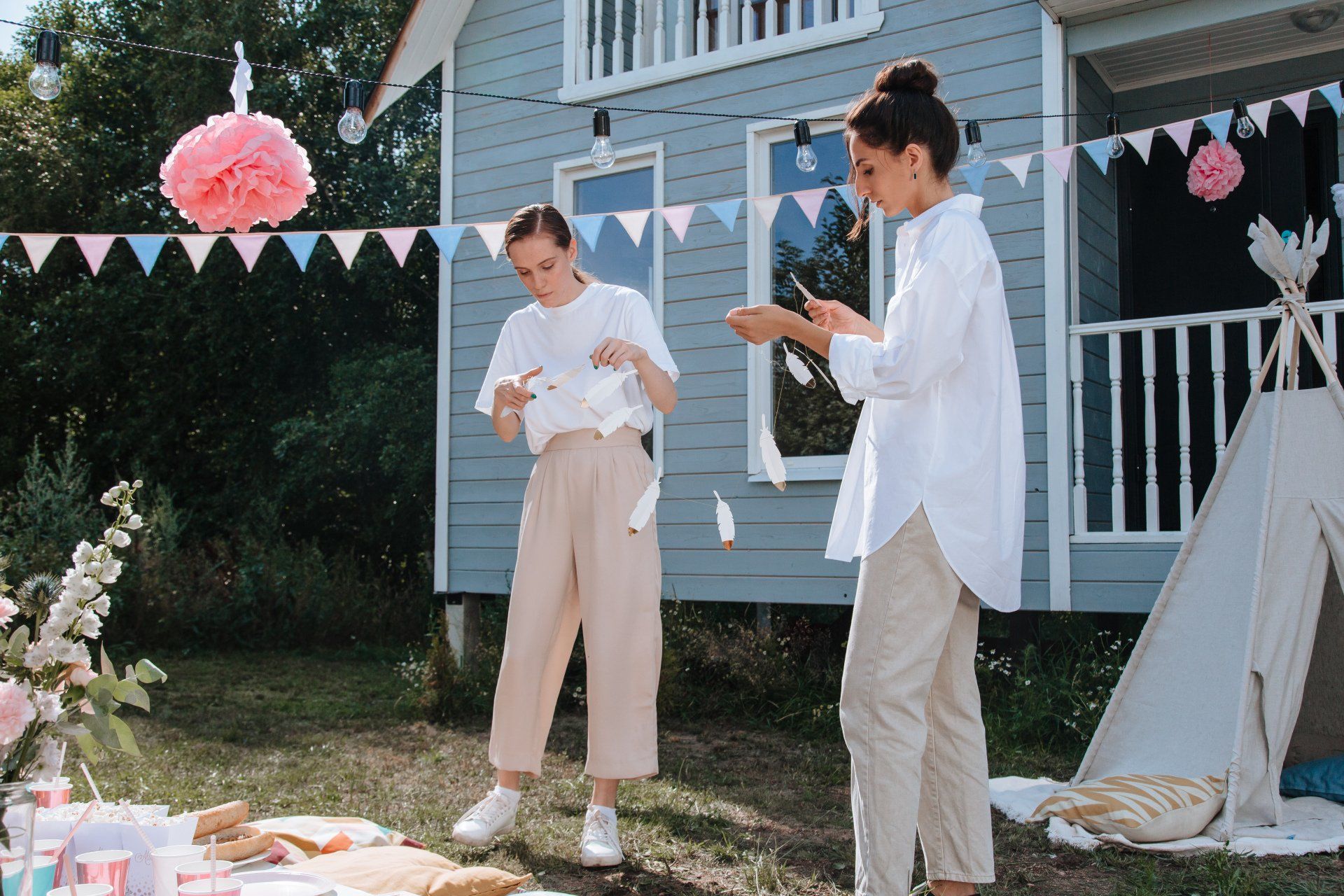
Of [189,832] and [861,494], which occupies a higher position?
[861,494]

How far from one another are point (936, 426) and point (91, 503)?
29.7 ft

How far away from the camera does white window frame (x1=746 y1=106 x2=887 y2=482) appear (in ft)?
17.6

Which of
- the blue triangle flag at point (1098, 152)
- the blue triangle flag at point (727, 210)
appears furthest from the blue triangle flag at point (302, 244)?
the blue triangle flag at point (1098, 152)

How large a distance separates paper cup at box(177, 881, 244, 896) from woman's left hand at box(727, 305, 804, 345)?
3.97 ft

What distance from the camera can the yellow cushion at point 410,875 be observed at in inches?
86.0

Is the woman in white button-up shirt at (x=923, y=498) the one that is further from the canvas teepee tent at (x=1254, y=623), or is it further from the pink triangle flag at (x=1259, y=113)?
the pink triangle flag at (x=1259, y=113)

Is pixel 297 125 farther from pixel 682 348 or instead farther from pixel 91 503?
pixel 682 348

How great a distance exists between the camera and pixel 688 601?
6262mm

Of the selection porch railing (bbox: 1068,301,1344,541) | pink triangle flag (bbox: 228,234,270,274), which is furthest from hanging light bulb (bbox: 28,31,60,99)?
porch railing (bbox: 1068,301,1344,541)

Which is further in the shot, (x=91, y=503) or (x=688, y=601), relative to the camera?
(x=91, y=503)

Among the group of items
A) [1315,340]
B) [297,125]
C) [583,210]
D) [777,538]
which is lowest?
[777,538]

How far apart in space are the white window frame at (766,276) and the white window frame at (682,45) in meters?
0.37

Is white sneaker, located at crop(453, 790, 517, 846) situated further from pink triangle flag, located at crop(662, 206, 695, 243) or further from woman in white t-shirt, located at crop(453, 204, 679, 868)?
pink triangle flag, located at crop(662, 206, 695, 243)

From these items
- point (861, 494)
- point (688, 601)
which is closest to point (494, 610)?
point (688, 601)
